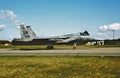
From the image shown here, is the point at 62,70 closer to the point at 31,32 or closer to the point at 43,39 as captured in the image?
the point at 43,39

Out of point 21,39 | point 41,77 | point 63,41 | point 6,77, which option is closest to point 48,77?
point 41,77

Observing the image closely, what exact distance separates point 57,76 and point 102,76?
2.69 m

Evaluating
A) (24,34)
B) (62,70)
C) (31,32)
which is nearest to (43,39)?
(31,32)

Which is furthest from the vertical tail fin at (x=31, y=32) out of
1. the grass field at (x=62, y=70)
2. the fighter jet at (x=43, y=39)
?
the grass field at (x=62, y=70)

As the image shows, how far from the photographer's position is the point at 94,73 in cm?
1451

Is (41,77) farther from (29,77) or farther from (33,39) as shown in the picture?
(33,39)

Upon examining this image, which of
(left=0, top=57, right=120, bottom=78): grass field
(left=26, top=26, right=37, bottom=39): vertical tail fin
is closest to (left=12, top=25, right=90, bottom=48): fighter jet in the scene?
(left=26, top=26, right=37, bottom=39): vertical tail fin

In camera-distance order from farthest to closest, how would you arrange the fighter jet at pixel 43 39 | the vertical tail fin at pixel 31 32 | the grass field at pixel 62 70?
the vertical tail fin at pixel 31 32 → the fighter jet at pixel 43 39 → the grass field at pixel 62 70

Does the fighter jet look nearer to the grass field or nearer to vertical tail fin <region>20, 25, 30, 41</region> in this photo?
vertical tail fin <region>20, 25, 30, 41</region>

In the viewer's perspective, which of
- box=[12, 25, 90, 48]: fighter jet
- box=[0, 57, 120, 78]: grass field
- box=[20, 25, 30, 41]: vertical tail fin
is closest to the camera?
box=[0, 57, 120, 78]: grass field

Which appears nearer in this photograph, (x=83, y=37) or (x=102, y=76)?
(x=102, y=76)

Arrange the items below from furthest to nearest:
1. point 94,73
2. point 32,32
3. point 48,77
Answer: point 32,32, point 94,73, point 48,77

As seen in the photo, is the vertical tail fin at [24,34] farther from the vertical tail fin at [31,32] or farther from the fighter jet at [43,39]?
the vertical tail fin at [31,32]

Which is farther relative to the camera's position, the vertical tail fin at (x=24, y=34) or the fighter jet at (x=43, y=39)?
the vertical tail fin at (x=24, y=34)
